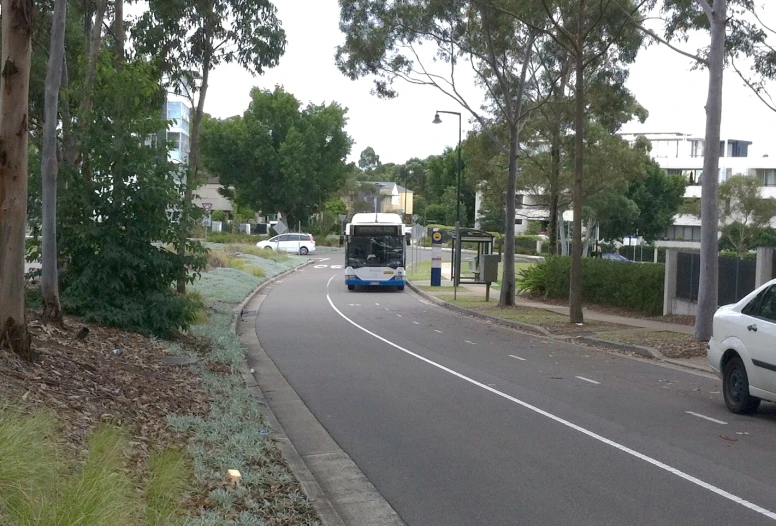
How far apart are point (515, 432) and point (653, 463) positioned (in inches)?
72.3

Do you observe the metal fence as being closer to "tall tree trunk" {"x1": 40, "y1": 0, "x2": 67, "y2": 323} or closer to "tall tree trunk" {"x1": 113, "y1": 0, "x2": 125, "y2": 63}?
"tall tree trunk" {"x1": 113, "y1": 0, "x2": 125, "y2": 63}

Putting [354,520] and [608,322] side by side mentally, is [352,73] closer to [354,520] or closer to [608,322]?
[608,322]

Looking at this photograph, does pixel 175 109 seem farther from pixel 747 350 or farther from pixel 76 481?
pixel 76 481

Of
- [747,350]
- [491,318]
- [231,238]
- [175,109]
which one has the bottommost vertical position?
[491,318]

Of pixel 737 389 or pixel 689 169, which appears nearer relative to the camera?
pixel 737 389

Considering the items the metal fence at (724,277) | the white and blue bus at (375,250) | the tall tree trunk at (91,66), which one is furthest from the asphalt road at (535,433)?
the white and blue bus at (375,250)

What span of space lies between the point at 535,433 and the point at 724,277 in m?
15.3

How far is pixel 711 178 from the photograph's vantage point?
61.2 feet

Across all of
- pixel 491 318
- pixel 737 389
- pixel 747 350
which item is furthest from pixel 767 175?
pixel 747 350

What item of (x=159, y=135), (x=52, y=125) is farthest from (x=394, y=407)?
(x=159, y=135)

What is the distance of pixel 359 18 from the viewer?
93.4ft

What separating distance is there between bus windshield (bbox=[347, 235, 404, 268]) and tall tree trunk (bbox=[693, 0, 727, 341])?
67.5 feet

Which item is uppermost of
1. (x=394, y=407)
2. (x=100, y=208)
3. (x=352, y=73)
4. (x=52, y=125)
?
(x=352, y=73)

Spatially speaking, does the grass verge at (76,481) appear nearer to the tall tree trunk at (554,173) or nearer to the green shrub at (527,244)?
the tall tree trunk at (554,173)
